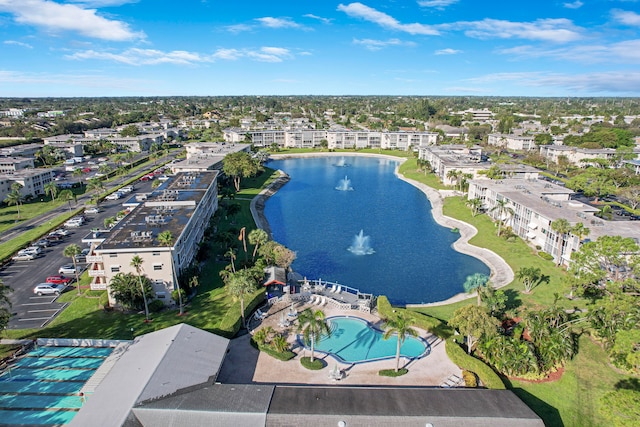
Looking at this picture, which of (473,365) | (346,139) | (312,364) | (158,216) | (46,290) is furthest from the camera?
(346,139)

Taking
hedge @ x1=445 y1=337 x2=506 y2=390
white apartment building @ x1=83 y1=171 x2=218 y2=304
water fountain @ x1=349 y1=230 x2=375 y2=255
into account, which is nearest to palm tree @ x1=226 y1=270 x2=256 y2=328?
white apartment building @ x1=83 y1=171 x2=218 y2=304

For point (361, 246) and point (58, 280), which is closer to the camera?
point (58, 280)

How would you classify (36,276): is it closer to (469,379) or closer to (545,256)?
(469,379)

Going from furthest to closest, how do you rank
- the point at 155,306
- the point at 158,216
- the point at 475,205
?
the point at 475,205 < the point at 158,216 < the point at 155,306

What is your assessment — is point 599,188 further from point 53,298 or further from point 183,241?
point 53,298

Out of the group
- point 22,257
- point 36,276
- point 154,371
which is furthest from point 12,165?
point 154,371

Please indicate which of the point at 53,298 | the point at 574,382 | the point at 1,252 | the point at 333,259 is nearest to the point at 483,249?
the point at 333,259

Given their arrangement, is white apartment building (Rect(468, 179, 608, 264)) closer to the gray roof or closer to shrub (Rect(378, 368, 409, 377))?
shrub (Rect(378, 368, 409, 377))
